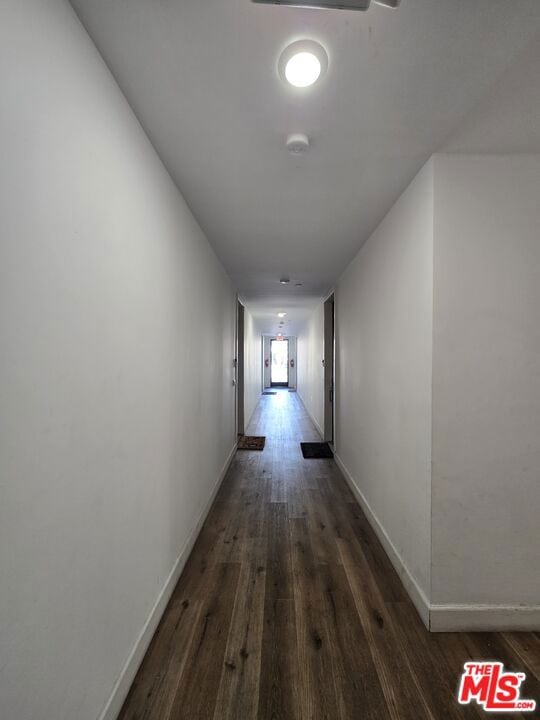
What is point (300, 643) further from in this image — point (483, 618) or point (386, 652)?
point (483, 618)

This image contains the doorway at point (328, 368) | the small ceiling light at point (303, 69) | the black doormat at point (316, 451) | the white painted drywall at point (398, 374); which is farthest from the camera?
the doorway at point (328, 368)

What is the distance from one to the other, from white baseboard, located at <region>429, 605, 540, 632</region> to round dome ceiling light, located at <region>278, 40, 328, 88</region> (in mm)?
2580

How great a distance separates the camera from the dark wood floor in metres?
1.30

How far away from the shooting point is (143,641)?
148 cm

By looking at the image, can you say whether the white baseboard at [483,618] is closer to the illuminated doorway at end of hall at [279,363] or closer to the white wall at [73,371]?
the white wall at [73,371]

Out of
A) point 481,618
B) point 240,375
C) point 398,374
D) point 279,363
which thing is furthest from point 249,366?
point 279,363

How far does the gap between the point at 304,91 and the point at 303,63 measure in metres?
0.14

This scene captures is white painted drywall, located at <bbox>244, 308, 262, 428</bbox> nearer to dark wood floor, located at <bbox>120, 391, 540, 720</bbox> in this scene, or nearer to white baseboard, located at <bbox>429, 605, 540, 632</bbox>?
dark wood floor, located at <bbox>120, 391, 540, 720</bbox>

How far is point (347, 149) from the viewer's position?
1610 millimetres

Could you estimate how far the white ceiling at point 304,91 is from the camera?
983 millimetres

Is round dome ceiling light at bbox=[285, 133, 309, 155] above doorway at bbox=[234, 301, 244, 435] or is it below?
above

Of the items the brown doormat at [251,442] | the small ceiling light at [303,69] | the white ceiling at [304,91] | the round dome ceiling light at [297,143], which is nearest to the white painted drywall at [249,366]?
the brown doormat at [251,442]

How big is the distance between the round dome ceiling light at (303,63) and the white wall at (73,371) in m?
0.68

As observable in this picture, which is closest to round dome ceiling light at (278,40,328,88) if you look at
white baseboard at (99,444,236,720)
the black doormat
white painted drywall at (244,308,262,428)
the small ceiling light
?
the small ceiling light
